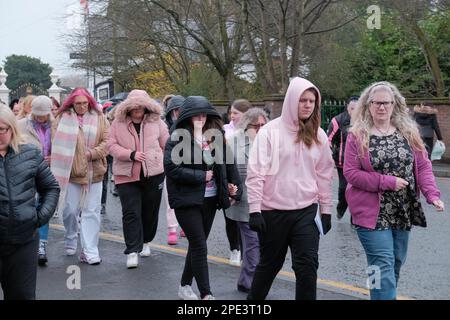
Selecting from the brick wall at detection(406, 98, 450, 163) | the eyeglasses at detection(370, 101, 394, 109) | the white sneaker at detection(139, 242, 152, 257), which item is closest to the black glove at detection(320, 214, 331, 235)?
the eyeglasses at detection(370, 101, 394, 109)

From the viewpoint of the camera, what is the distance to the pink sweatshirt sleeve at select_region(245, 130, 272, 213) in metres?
4.59

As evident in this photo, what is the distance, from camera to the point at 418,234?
8.10m

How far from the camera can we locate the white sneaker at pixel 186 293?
5430 millimetres

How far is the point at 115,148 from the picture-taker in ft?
21.8

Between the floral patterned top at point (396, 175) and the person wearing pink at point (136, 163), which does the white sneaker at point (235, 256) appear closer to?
the person wearing pink at point (136, 163)

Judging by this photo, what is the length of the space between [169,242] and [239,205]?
6.93 feet

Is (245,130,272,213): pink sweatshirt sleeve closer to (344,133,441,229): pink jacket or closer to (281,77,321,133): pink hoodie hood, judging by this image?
(281,77,321,133): pink hoodie hood

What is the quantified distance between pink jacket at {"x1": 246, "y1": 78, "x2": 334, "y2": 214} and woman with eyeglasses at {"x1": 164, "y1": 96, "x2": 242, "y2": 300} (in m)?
0.74

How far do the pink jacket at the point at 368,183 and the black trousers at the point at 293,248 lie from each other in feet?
1.09

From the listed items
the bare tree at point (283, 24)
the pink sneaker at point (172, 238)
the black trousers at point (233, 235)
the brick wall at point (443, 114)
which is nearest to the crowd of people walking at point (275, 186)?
the black trousers at point (233, 235)

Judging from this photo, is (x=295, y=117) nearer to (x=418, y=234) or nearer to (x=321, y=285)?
(x=321, y=285)

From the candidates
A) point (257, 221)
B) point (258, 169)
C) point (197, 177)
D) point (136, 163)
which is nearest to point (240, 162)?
point (197, 177)

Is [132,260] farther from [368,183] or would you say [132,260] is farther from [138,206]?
[368,183]
